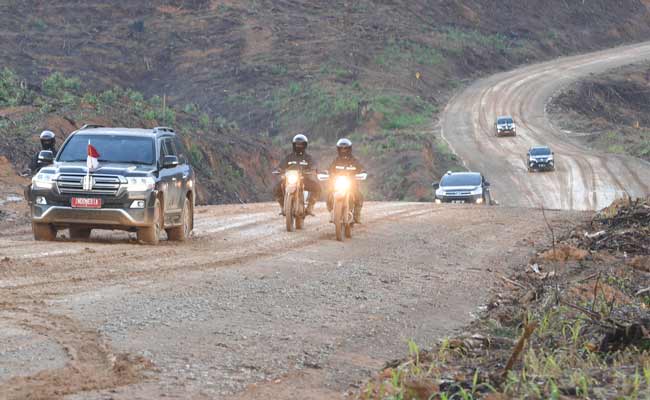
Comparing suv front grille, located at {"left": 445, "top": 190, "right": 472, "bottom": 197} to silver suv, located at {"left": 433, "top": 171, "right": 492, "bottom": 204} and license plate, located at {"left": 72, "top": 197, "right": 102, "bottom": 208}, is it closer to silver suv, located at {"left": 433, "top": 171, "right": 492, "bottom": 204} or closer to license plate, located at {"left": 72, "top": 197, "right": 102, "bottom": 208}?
silver suv, located at {"left": 433, "top": 171, "right": 492, "bottom": 204}

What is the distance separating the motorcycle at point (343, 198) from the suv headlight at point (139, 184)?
11.8 ft

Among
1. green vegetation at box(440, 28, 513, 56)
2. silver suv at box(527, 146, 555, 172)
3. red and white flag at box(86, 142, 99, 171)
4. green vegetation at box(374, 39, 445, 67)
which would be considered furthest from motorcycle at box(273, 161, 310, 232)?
green vegetation at box(440, 28, 513, 56)

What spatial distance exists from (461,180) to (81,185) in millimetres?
25358

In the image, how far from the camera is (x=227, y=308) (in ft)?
36.1

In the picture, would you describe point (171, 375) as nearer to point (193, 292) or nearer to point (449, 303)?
point (193, 292)

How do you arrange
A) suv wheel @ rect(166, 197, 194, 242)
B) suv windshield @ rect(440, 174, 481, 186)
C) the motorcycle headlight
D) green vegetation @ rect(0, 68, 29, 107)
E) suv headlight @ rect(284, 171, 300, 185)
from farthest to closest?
green vegetation @ rect(0, 68, 29, 107), suv windshield @ rect(440, 174, 481, 186), suv headlight @ rect(284, 171, 300, 185), the motorcycle headlight, suv wheel @ rect(166, 197, 194, 242)

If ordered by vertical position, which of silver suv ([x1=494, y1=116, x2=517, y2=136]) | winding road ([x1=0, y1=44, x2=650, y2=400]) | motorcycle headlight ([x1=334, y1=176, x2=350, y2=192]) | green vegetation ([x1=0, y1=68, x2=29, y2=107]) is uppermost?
green vegetation ([x1=0, y1=68, x2=29, y2=107])

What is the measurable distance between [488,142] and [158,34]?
32.0 meters

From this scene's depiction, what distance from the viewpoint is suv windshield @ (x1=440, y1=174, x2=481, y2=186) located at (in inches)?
1583

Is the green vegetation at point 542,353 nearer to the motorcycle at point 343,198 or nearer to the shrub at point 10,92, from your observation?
the motorcycle at point 343,198

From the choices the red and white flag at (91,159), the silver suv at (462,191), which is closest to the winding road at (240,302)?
the red and white flag at (91,159)

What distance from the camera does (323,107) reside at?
8181cm

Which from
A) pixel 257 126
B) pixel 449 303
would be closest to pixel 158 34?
pixel 257 126

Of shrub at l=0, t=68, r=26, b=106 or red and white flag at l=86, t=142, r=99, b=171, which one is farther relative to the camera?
shrub at l=0, t=68, r=26, b=106
